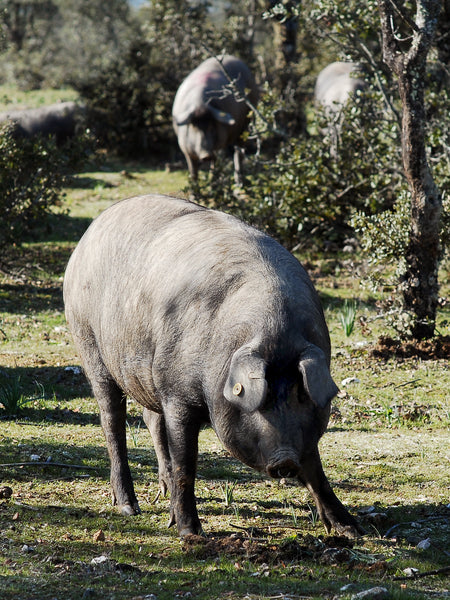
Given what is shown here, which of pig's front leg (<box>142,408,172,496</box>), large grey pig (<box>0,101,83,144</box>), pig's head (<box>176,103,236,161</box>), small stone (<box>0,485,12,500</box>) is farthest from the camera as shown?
large grey pig (<box>0,101,83,144</box>)

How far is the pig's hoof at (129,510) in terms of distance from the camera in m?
5.02

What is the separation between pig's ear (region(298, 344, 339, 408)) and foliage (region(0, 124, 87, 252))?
816cm

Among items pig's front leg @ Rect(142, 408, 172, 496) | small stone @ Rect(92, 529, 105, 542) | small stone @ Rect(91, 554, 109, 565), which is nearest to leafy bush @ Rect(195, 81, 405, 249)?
pig's front leg @ Rect(142, 408, 172, 496)

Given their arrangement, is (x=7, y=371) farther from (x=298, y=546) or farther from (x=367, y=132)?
(x=367, y=132)

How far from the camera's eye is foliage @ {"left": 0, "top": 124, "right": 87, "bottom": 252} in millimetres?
11141

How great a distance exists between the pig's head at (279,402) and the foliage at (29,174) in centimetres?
797

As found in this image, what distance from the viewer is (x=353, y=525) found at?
4.52 meters

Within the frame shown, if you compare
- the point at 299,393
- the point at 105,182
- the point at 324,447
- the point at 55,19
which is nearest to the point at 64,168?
the point at 105,182

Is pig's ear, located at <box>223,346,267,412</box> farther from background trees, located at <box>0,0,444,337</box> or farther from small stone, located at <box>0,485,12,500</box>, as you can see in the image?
background trees, located at <box>0,0,444,337</box>

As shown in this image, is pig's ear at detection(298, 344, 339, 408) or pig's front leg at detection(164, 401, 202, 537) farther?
pig's front leg at detection(164, 401, 202, 537)

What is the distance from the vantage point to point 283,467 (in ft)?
12.1

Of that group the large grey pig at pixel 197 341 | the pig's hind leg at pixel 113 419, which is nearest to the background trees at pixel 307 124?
the large grey pig at pixel 197 341

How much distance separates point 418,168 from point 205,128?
22.4ft

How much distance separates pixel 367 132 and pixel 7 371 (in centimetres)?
568
